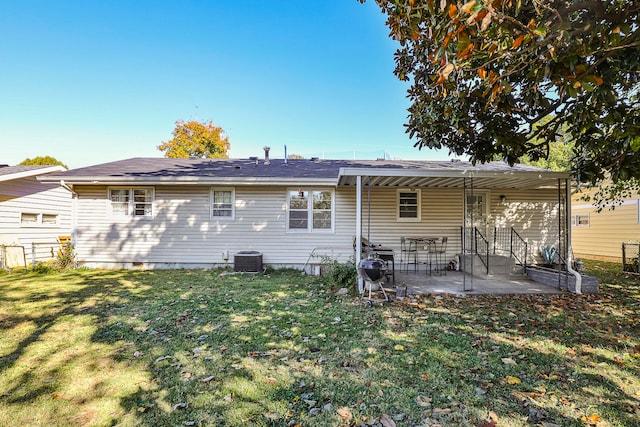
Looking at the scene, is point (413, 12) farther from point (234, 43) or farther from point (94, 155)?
point (94, 155)

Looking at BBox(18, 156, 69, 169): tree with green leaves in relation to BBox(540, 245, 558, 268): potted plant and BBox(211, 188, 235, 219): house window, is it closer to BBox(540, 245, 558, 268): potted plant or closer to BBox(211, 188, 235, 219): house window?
BBox(211, 188, 235, 219): house window

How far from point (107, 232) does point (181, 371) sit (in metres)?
8.41

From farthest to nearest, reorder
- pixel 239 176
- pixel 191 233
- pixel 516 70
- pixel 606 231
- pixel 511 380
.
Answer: pixel 606 231 → pixel 191 233 → pixel 239 176 → pixel 516 70 → pixel 511 380

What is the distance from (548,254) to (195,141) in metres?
27.7

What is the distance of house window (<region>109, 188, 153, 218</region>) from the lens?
31.6ft

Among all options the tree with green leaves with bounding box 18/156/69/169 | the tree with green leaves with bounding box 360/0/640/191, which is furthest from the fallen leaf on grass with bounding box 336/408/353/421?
the tree with green leaves with bounding box 18/156/69/169

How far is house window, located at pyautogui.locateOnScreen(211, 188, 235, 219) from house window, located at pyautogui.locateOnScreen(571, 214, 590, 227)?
16.4m

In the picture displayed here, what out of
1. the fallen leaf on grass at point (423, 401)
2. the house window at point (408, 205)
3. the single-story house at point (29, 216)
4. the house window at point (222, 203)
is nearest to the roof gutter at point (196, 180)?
the house window at point (222, 203)

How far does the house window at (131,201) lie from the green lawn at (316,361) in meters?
3.94

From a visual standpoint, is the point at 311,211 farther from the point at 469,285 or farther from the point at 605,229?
the point at 605,229

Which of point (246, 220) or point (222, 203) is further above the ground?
point (222, 203)

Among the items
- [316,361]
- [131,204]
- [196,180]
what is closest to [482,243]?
[316,361]

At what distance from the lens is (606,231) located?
13547 millimetres

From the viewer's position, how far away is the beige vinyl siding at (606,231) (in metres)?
12.3
